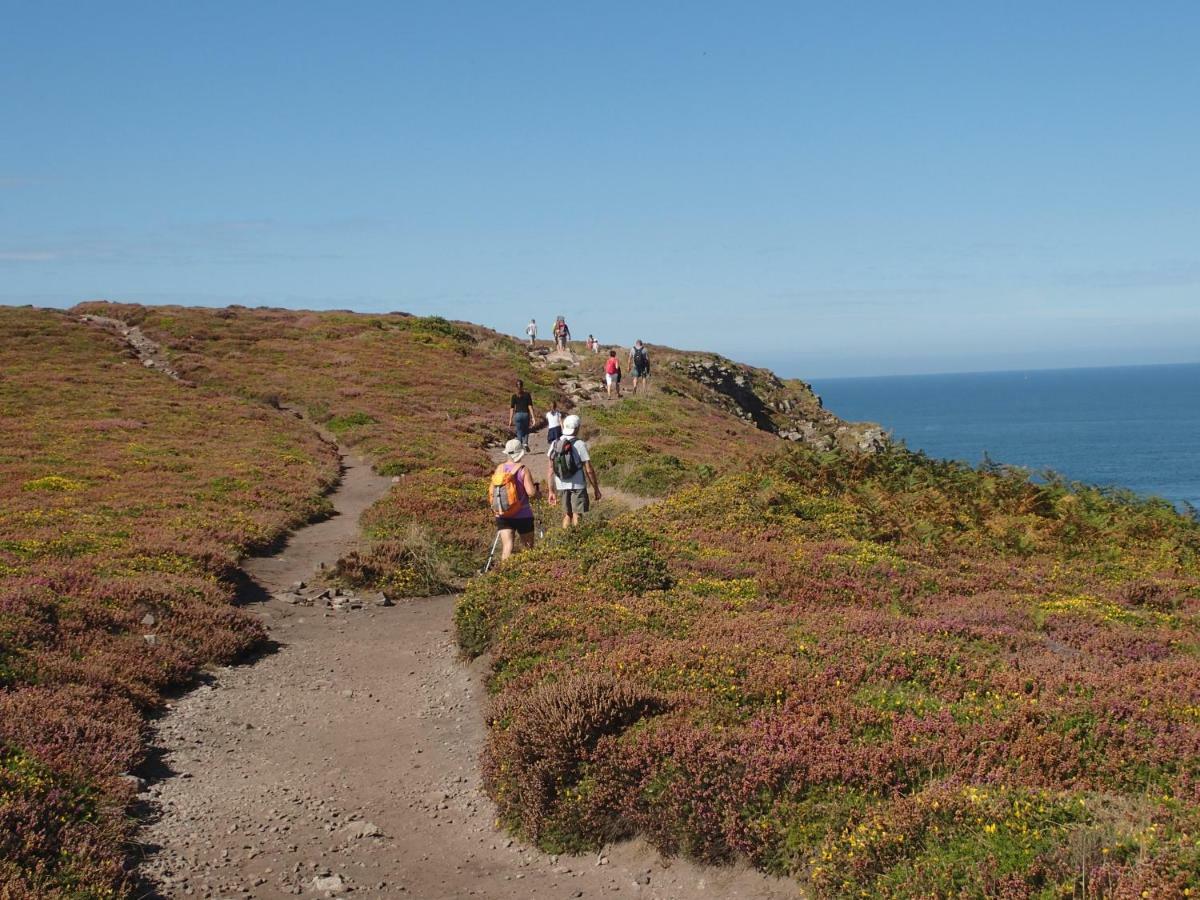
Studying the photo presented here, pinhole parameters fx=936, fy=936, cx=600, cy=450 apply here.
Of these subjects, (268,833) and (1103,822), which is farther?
(268,833)

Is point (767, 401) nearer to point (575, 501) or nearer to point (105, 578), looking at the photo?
point (575, 501)

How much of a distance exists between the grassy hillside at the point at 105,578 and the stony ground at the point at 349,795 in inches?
25.4

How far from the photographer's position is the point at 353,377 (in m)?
50.5

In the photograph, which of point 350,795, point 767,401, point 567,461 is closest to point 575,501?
point 567,461

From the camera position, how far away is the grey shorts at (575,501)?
736 inches

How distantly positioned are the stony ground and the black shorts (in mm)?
2222

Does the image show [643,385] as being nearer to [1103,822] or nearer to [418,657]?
[418,657]

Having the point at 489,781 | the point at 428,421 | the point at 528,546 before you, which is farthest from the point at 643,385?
the point at 489,781

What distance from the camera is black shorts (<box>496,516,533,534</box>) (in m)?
16.6

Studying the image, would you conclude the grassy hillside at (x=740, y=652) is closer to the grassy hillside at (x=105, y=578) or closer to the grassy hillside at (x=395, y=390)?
the grassy hillside at (x=105, y=578)

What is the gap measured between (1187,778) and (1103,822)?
1468 mm

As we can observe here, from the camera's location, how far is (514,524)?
16672 mm

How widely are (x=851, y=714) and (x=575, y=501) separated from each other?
10.9m

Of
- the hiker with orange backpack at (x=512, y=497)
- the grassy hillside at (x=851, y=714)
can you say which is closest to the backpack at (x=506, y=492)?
the hiker with orange backpack at (x=512, y=497)
